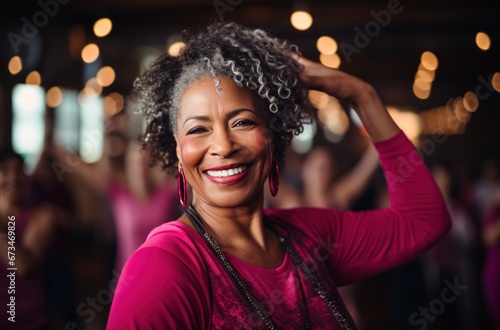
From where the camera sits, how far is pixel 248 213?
1.48m

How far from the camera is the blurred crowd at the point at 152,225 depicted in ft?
9.89

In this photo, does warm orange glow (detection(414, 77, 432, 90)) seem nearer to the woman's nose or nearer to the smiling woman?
the smiling woman

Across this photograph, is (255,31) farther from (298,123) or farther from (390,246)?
(390,246)

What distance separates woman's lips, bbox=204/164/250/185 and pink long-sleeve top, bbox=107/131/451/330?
15 cm

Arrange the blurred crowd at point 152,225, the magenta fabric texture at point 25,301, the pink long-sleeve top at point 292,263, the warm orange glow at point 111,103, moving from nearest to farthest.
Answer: the pink long-sleeve top at point 292,263, the magenta fabric texture at point 25,301, the blurred crowd at point 152,225, the warm orange glow at point 111,103

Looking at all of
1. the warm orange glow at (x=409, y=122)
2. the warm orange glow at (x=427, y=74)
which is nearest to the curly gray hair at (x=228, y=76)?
the warm orange glow at (x=427, y=74)

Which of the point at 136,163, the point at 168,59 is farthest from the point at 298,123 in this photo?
the point at 136,163

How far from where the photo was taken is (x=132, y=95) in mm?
1721

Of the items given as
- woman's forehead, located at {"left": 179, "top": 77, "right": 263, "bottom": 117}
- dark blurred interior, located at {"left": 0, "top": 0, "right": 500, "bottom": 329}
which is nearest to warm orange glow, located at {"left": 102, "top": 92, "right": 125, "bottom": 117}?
dark blurred interior, located at {"left": 0, "top": 0, "right": 500, "bottom": 329}

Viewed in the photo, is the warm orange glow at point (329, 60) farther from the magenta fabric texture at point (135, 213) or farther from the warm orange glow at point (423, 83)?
the warm orange glow at point (423, 83)

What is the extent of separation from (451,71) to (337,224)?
44.6 ft

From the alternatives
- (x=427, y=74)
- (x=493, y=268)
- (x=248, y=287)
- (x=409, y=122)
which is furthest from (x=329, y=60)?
(x=409, y=122)

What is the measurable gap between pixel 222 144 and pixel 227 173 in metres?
0.07

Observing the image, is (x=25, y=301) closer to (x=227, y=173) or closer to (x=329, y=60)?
(x=227, y=173)
